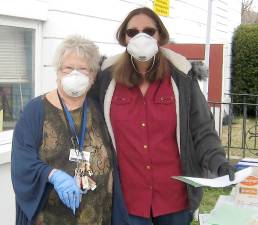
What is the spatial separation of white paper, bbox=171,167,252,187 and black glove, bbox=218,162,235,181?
18mm

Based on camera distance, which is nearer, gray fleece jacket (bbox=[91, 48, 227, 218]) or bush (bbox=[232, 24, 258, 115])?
gray fleece jacket (bbox=[91, 48, 227, 218])

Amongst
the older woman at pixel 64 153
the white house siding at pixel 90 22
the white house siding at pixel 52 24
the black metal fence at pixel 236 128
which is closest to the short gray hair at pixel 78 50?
the older woman at pixel 64 153

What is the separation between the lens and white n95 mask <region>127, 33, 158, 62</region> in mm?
2359

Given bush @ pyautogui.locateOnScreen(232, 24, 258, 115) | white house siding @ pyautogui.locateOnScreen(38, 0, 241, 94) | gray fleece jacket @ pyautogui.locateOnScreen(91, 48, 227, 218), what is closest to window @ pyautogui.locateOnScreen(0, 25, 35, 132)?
white house siding @ pyautogui.locateOnScreen(38, 0, 241, 94)

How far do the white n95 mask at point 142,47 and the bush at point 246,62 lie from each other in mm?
10459

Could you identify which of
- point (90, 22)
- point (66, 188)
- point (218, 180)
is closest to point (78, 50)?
point (66, 188)

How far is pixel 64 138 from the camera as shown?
2230mm

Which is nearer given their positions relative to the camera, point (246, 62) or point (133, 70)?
point (133, 70)

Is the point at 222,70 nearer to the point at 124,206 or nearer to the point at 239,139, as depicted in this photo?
the point at 124,206

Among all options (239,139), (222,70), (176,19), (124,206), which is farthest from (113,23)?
(239,139)

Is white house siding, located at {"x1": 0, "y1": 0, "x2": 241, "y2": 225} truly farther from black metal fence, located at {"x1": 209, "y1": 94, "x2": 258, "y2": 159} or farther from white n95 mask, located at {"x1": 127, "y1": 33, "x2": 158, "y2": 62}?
white n95 mask, located at {"x1": 127, "y1": 33, "x2": 158, "y2": 62}

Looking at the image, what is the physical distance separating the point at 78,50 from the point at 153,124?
0.53 meters

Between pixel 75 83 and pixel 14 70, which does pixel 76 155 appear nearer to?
pixel 75 83

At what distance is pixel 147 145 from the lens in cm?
240
